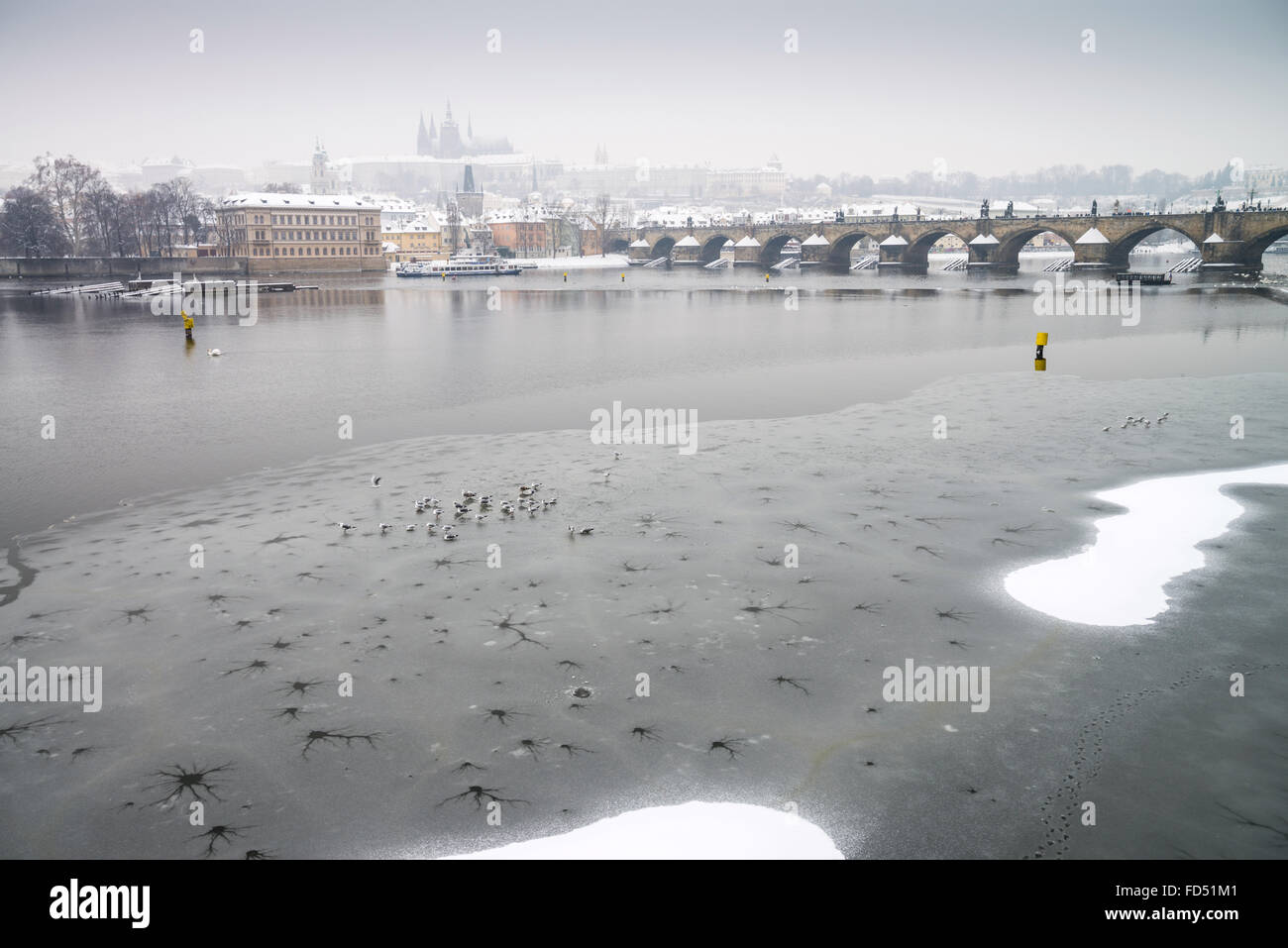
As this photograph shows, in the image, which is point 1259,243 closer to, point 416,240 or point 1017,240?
point 1017,240

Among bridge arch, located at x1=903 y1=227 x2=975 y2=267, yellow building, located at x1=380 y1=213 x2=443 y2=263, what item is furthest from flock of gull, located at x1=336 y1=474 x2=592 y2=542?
yellow building, located at x1=380 y1=213 x2=443 y2=263

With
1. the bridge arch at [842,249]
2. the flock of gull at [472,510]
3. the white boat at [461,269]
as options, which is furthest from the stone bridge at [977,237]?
the flock of gull at [472,510]

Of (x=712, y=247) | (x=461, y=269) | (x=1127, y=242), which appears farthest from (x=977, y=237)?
(x=461, y=269)

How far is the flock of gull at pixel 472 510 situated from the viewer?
1284 centimetres

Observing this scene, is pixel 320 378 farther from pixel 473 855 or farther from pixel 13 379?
pixel 473 855

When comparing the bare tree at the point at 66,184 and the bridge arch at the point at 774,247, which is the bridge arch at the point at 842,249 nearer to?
the bridge arch at the point at 774,247

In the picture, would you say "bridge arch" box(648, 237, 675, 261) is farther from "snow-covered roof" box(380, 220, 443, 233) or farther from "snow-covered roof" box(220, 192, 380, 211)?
"snow-covered roof" box(220, 192, 380, 211)

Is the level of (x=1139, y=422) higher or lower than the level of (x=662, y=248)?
lower

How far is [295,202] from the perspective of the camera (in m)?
130

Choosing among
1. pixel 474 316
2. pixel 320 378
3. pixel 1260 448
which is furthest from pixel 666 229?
pixel 1260 448

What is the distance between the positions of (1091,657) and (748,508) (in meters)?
5.85

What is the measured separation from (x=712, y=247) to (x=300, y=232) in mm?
64341

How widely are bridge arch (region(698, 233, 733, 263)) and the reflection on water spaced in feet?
307
